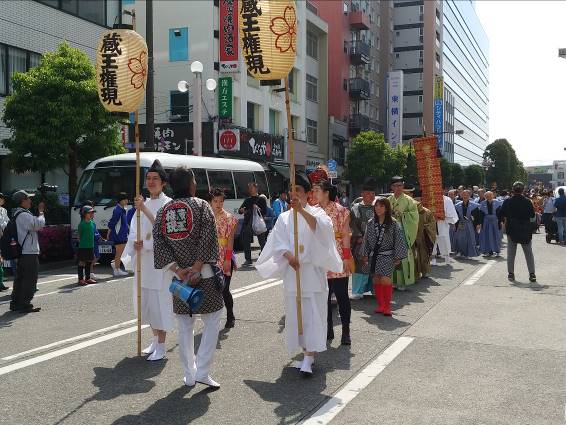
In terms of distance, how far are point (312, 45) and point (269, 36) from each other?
38261mm

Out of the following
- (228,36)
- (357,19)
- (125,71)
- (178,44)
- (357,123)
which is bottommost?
(125,71)

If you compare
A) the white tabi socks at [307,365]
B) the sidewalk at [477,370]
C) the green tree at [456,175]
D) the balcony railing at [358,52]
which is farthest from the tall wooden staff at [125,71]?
the green tree at [456,175]

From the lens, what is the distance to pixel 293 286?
543cm

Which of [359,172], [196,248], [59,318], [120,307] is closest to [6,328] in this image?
[59,318]

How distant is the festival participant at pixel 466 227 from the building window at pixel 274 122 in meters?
21.2

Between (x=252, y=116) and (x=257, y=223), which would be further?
(x=252, y=116)

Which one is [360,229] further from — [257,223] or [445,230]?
[445,230]

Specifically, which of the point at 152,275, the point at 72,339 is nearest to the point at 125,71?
the point at 152,275

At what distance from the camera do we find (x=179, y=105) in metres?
30.7

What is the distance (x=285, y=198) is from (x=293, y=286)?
42.4 ft

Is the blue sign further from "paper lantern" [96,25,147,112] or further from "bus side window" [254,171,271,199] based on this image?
"paper lantern" [96,25,147,112]

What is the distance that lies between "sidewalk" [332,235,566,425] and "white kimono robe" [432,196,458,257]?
4.72 meters

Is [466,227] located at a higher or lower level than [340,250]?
lower

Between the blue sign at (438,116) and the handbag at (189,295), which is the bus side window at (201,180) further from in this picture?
the blue sign at (438,116)
